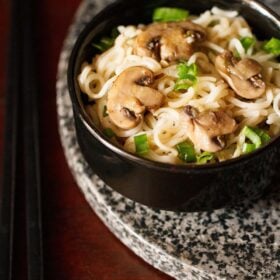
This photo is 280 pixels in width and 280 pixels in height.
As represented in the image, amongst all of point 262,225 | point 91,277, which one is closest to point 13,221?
point 91,277

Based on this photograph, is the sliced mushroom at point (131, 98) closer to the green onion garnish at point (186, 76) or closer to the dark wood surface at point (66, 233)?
the green onion garnish at point (186, 76)

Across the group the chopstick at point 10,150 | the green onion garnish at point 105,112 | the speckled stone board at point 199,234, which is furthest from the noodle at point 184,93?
the chopstick at point 10,150

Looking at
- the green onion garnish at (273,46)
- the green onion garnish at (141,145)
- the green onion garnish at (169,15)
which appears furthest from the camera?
the green onion garnish at (169,15)

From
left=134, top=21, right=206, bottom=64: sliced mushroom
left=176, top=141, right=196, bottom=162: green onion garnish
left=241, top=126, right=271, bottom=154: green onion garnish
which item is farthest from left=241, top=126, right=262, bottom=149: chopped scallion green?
left=134, top=21, right=206, bottom=64: sliced mushroom

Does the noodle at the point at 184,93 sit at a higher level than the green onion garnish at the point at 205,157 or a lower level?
higher

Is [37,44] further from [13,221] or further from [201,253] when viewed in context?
[201,253]

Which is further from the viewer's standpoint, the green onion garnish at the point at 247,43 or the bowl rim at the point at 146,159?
the green onion garnish at the point at 247,43
